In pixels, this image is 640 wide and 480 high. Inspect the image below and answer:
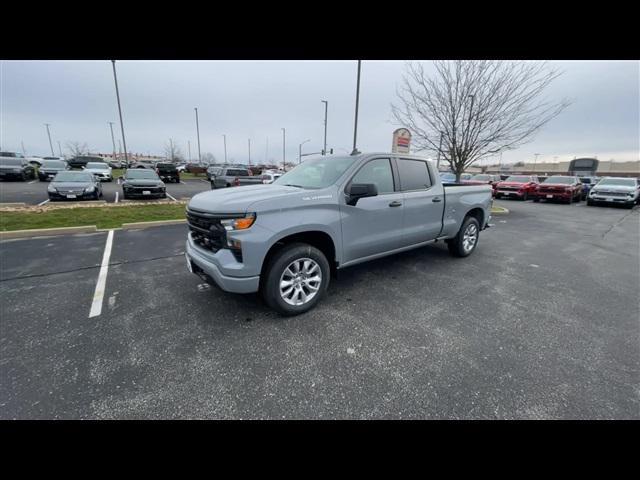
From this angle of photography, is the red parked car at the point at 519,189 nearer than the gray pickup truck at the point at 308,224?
No

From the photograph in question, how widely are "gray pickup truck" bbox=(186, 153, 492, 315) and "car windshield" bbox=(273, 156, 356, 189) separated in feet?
0.06

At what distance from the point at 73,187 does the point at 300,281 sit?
1262cm

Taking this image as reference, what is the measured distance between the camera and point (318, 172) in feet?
13.2


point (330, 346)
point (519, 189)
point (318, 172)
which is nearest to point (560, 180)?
point (519, 189)

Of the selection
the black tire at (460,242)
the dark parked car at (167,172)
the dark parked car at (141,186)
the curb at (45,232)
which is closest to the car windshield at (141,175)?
the dark parked car at (141,186)

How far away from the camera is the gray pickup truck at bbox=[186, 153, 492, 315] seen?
282 cm

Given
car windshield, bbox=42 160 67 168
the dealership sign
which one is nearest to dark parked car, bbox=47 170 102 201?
the dealership sign

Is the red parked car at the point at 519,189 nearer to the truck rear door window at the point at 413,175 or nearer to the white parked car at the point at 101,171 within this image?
the truck rear door window at the point at 413,175

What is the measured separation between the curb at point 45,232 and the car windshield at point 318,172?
18.5 feet

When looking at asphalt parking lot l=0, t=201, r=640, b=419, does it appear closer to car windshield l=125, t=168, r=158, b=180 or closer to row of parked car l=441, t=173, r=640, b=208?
car windshield l=125, t=168, r=158, b=180

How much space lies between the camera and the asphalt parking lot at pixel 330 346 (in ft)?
6.51

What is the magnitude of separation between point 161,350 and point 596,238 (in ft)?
36.3
